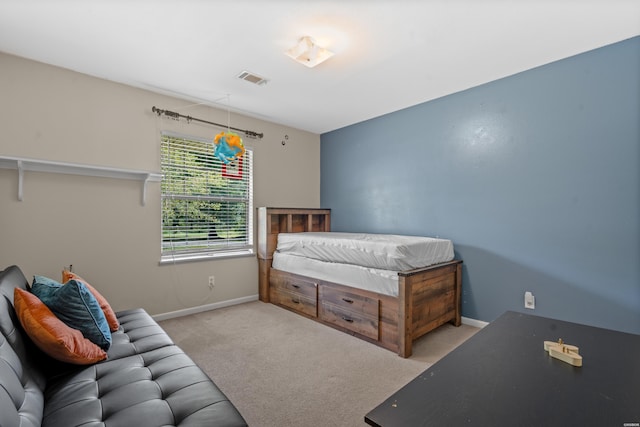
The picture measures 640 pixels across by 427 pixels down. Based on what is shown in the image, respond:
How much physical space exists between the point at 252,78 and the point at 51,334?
2452 mm

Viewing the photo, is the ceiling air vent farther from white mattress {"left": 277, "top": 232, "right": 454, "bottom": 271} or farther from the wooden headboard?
white mattress {"left": 277, "top": 232, "right": 454, "bottom": 271}

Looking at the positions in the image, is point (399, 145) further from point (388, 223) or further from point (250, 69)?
point (250, 69)

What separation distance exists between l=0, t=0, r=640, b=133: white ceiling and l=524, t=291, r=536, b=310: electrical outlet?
6.69 feet

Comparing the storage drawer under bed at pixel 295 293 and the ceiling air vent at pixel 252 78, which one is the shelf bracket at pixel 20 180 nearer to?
the ceiling air vent at pixel 252 78

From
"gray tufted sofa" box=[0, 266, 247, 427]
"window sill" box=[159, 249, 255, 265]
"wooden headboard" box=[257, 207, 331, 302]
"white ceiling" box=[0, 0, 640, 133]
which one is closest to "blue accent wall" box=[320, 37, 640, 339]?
"white ceiling" box=[0, 0, 640, 133]

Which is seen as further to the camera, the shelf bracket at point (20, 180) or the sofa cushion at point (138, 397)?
the shelf bracket at point (20, 180)

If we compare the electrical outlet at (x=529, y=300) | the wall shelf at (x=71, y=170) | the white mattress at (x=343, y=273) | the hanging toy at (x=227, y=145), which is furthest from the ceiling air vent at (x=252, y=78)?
the electrical outlet at (x=529, y=300)

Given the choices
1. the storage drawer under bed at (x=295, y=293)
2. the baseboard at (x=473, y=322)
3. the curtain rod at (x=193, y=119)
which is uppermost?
the curtain rod at (x=193, y=119)

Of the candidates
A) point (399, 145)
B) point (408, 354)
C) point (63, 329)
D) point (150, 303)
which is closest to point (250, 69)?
point (399, 145)

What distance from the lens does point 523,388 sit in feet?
2.70

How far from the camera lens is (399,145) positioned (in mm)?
3705

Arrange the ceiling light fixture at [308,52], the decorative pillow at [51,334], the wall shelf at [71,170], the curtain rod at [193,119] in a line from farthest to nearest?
1. the curtain rod at [193,119]
2. the wall shelf at [71,170]
3. the ceiling light fixture at [308,52]
4. the decorative pillow at [51,334]

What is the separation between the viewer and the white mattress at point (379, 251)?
99.8 inches

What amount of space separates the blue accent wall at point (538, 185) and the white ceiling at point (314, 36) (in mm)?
287
